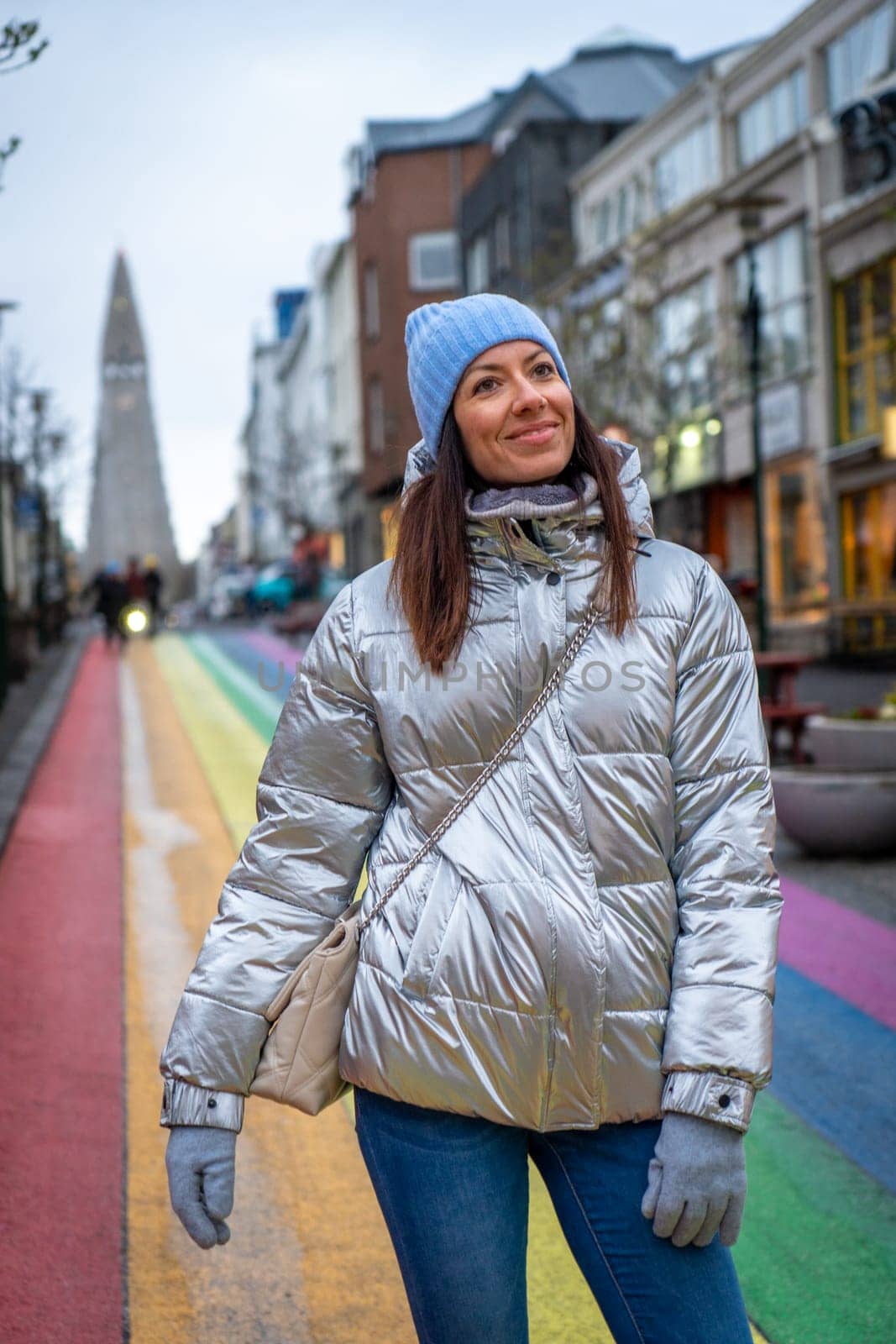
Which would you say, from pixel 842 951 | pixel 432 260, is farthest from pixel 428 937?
pixel 432 260

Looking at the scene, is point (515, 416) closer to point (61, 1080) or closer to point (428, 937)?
point (428, 937)

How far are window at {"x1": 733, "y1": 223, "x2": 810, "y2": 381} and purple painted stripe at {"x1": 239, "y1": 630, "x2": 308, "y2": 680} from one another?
9.54 m

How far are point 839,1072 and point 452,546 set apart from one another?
151 inches

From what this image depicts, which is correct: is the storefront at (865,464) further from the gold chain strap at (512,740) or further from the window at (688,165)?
the gold chain strap at (512,740)

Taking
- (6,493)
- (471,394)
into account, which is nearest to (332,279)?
(6,493)

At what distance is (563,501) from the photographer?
2.36 meters

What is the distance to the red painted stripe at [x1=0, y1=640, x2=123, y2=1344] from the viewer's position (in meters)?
3.94

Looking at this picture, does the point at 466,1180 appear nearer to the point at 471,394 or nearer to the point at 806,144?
the point at 471,394

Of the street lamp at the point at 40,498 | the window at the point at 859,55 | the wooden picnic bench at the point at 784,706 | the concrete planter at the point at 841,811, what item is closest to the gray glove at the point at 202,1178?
the concrete planter at the point at 841,811

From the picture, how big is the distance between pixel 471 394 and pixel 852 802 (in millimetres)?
7088

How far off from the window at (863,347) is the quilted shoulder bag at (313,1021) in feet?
72.2

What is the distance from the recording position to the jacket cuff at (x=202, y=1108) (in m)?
2.31

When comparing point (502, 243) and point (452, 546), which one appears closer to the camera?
point (452, 546)

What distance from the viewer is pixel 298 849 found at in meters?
2.40
